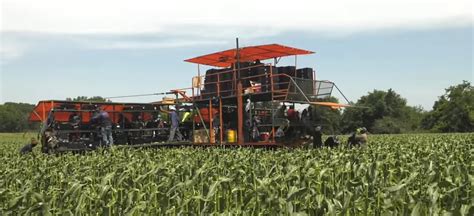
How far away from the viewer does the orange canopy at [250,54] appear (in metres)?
15.3

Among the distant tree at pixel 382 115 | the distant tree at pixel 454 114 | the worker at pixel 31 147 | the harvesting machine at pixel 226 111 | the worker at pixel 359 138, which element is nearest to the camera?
the harvesting machine at pixel 226 111

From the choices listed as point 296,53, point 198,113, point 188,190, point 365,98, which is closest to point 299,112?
point 296,53

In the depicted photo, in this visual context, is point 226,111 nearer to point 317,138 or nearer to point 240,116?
point 240,116

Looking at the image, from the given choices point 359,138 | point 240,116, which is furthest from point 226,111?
point 359,138

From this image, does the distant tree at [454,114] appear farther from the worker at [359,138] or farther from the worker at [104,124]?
the worker at [104,124]

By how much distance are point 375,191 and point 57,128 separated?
10.6 metres

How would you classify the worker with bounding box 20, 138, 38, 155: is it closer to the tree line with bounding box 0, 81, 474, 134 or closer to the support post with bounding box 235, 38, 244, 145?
the support post with bounding box 235, 38, 244, 145

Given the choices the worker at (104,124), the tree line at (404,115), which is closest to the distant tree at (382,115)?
the tree line at (404,115)

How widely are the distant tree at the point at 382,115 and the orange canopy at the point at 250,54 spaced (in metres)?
61.1

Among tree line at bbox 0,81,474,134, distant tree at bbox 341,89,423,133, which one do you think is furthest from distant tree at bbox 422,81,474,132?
distant tree at bbox 341,89,423,133

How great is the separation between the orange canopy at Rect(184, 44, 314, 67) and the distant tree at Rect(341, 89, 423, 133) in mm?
61056

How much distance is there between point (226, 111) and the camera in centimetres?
1689

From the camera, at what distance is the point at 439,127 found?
75.2 metres

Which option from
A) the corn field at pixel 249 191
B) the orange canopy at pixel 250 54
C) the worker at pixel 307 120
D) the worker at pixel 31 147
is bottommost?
the corn field at pixel 249 191
